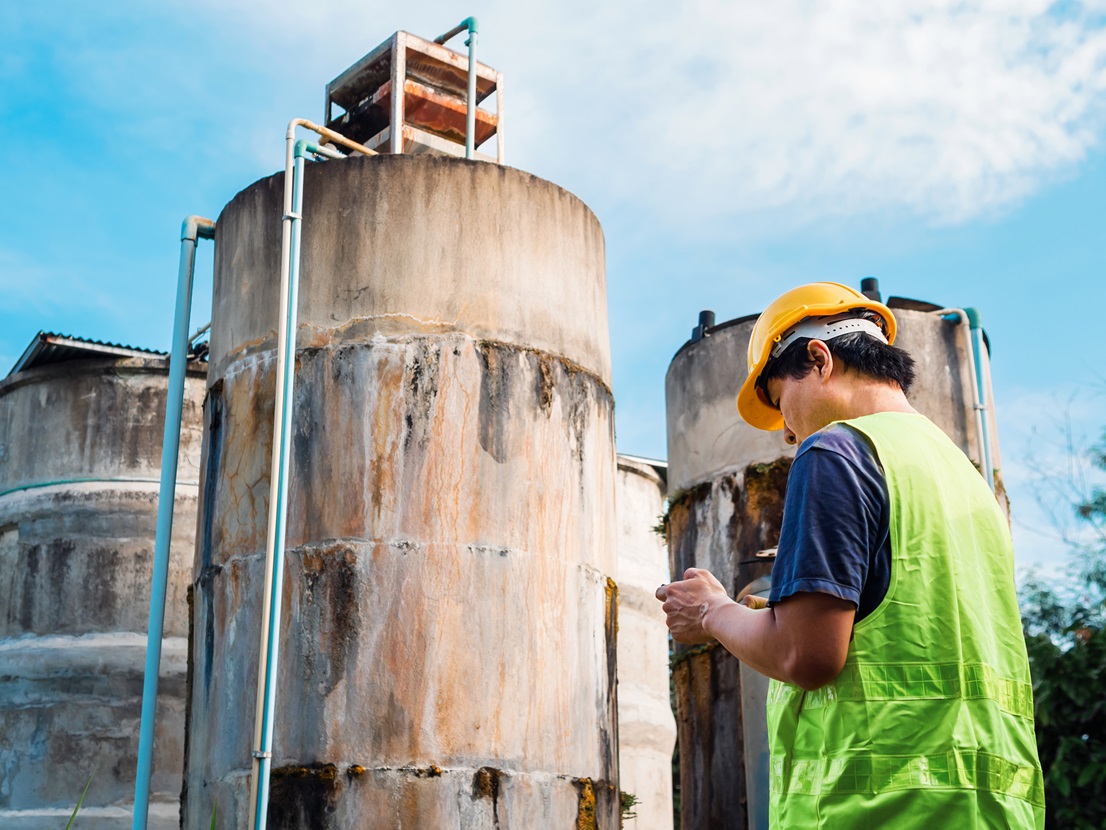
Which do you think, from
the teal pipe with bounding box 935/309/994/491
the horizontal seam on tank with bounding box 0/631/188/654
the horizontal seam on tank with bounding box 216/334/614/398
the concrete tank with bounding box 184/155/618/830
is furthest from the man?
the horizontal seam on tank with bounding box 0/631/188/654

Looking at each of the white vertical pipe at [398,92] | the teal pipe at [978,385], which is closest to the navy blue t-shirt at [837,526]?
the white vertical pipe at [398,92]

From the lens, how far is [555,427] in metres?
6.76

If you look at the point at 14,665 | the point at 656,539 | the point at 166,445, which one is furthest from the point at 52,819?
the point at 656,539

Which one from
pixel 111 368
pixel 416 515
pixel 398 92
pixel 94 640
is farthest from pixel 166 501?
pixel 111 368

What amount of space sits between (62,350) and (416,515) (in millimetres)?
5402

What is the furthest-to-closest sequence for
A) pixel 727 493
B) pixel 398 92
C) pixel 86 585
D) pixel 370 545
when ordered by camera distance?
pixel 86 585, pixel 727 493, pixel 398 92, pixel 370 545

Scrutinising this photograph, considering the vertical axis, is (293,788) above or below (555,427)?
below

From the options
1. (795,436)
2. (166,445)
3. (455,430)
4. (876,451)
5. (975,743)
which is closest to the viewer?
(975,743)

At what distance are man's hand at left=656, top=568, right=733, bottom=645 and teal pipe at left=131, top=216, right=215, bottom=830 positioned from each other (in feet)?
13.9

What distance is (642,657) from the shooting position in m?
12.8

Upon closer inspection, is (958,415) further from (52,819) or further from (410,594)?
(52,819)

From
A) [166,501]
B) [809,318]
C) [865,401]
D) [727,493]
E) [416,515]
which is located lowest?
[865,401]

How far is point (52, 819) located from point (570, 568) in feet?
16.9

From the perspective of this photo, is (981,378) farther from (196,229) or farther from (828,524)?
(828,524)
